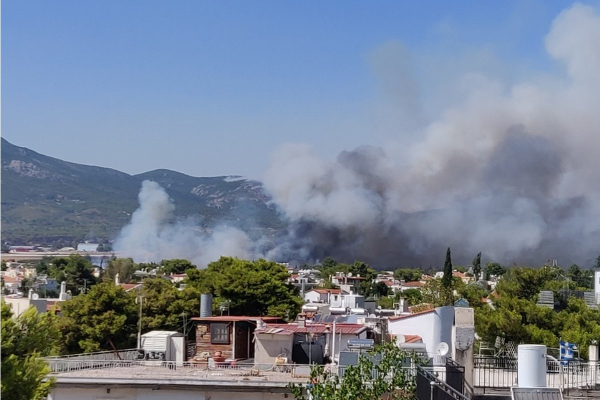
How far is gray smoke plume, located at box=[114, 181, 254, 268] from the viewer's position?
11919cm

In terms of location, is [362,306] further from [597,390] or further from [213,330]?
[597,390]

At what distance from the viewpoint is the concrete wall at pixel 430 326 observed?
520 inches

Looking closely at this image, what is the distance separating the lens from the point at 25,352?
375 inches

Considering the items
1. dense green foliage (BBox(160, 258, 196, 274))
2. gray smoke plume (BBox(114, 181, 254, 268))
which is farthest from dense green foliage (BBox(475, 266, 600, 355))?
gray smoke plume (BBox(114, 181, 254, 268))

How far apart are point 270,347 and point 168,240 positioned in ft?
400

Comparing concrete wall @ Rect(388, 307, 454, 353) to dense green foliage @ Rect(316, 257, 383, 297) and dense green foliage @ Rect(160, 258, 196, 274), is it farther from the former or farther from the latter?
dense green foliage @ Rect(160, 258, 196, 274)

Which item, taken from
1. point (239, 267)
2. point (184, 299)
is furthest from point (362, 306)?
point (184, 299)

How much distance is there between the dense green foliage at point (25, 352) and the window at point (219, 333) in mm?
10292

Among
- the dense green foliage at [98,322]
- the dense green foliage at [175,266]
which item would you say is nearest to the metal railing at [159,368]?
the dense green foliage at [98,322]

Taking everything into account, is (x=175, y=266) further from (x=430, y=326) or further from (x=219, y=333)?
(x=430, y=326)

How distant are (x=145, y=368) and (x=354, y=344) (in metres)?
3.55

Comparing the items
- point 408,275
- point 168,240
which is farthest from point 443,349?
point 168,240

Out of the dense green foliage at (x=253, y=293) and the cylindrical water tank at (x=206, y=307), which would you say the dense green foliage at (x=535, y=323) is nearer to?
the cylindrical water tank at (x=206, y=307)

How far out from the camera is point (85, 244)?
181000mm
